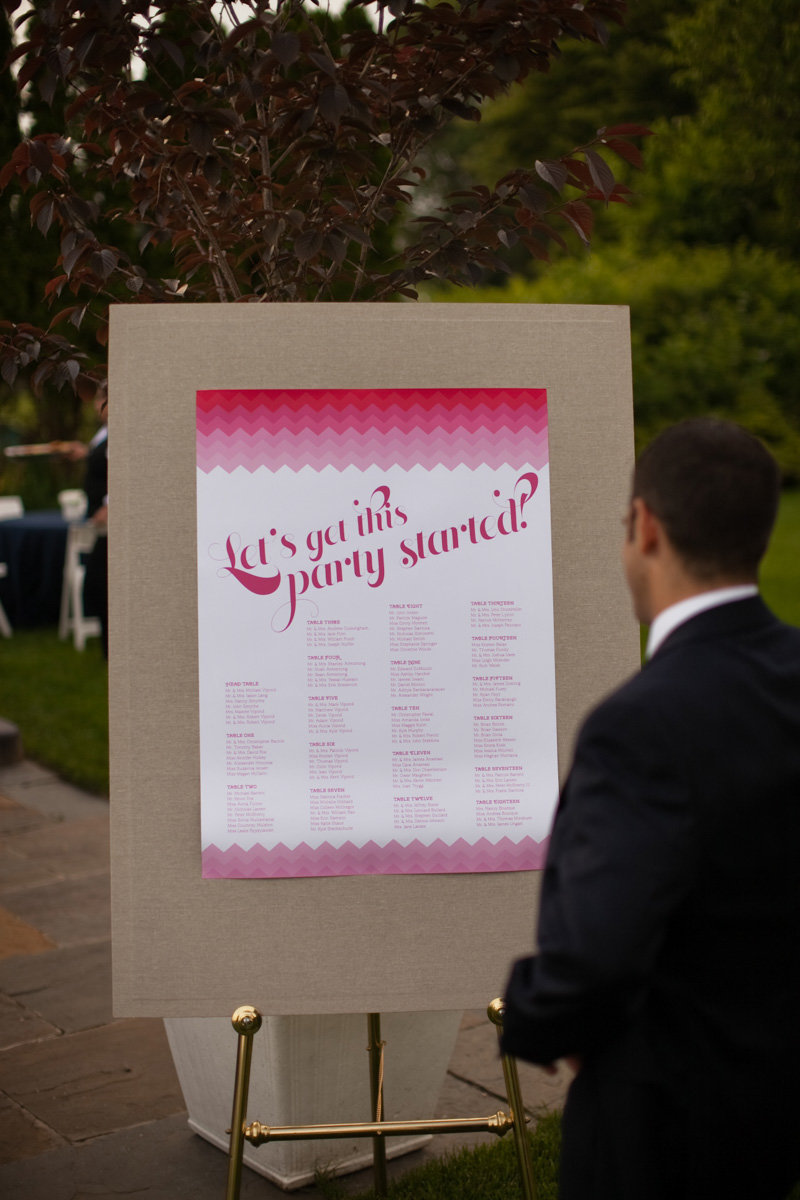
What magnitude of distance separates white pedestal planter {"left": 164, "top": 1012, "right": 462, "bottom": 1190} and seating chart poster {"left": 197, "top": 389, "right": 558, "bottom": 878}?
638 mm

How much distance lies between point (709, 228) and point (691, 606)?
1921 centimetres

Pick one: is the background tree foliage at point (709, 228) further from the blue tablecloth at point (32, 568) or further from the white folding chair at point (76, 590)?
the blue tablecloth at point (32, 568)

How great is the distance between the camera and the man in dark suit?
1241 mm

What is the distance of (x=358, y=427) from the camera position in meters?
2.18

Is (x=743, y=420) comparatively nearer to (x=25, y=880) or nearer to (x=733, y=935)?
(x=25, y=880)

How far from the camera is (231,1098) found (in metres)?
2.74

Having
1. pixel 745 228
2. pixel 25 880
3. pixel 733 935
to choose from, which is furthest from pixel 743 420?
pixel 733 935

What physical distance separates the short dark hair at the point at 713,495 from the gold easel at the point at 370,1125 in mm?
1023

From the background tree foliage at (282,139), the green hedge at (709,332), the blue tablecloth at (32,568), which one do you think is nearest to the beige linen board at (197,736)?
the background tree foliage at (282,139)

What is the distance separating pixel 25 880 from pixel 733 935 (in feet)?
13.4

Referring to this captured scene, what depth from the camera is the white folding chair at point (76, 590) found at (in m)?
8.72

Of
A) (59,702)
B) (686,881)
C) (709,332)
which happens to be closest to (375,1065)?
(686,881)

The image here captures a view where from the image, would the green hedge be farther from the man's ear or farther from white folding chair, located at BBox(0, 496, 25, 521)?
the man's ear

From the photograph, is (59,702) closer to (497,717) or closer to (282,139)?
(282,139)
